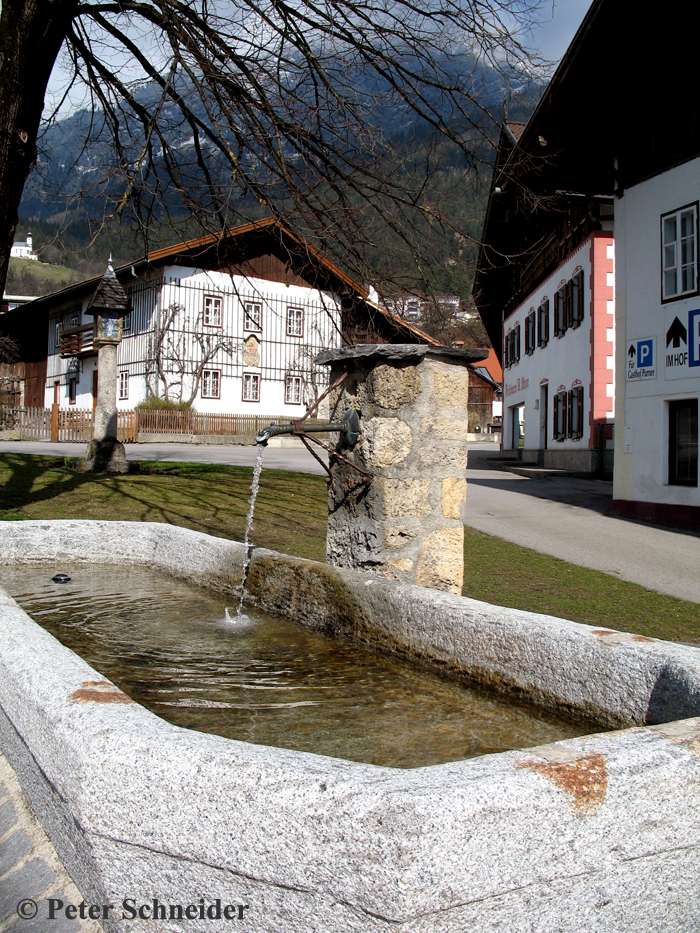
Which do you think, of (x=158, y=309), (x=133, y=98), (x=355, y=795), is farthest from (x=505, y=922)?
(x=158, y=309)

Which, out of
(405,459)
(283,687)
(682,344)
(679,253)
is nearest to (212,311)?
(679,253)

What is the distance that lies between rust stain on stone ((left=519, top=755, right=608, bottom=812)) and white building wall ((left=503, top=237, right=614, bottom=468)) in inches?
661

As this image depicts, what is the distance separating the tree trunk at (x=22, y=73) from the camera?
5.66m

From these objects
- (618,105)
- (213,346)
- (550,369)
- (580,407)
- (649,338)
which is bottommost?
(580,407)

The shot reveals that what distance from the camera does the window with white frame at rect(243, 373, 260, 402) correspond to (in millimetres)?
35594

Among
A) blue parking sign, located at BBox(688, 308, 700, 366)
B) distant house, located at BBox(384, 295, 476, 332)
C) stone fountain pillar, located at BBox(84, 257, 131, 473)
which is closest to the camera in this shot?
distant house, located at BBox(384, 295, 476, 332)

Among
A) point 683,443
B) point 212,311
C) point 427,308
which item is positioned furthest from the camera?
point 212,311

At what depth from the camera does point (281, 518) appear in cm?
915

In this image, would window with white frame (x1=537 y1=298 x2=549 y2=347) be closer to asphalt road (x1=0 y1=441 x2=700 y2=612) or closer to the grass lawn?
asphalt road (x1=0 y1=441 x2=700 y2=612)

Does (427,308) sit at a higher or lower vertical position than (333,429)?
higher

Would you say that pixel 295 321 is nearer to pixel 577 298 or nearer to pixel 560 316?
pixel 560 316

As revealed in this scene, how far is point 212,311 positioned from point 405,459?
32025 mm

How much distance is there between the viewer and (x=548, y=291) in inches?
874

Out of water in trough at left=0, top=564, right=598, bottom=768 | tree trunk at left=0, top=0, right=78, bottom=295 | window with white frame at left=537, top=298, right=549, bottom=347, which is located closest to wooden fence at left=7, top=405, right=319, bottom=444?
window with white frame at left=537, top=298, right=549, bottom=347
